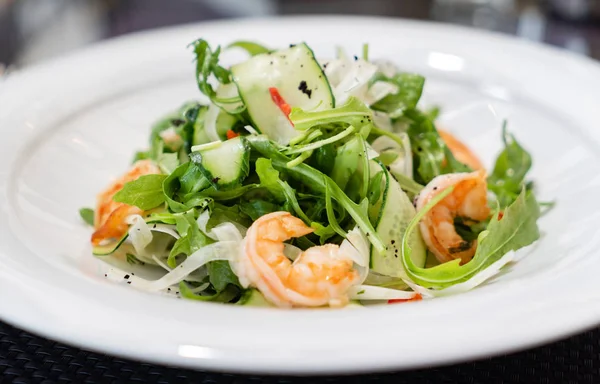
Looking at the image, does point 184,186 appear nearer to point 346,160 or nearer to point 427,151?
point 346,160

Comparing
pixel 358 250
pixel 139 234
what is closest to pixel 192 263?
pixel 139 234

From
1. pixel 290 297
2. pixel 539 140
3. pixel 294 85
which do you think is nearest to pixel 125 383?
pixel 290 297

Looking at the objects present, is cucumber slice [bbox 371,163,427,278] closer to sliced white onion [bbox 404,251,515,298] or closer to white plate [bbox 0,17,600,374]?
sliced white onion [bbox 404,251,515,298]

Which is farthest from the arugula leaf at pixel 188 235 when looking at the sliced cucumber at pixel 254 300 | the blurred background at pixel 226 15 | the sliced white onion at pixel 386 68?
the blurred background at pixel 226 15

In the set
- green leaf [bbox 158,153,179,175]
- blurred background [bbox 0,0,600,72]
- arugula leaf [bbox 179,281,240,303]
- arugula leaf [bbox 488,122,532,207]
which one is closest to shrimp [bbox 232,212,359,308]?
arugula leaf [bbox 179,281,240,303]

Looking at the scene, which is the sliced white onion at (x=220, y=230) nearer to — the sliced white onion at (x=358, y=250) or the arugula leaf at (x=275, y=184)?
the arugula leaf at (x=275, y=184)

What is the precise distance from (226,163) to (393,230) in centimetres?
45

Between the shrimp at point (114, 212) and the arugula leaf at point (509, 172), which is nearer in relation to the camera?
the shrimp at point (114, 212)

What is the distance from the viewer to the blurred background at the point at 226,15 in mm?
4172

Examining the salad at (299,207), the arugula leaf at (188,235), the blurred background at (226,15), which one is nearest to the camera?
the salad at (299,207)

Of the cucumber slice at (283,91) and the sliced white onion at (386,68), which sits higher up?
the cucumber slice at (283,91)

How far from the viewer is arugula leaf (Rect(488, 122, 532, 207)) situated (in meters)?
2.04

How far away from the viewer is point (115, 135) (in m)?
2.44

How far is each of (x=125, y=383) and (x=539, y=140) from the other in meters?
1.64
